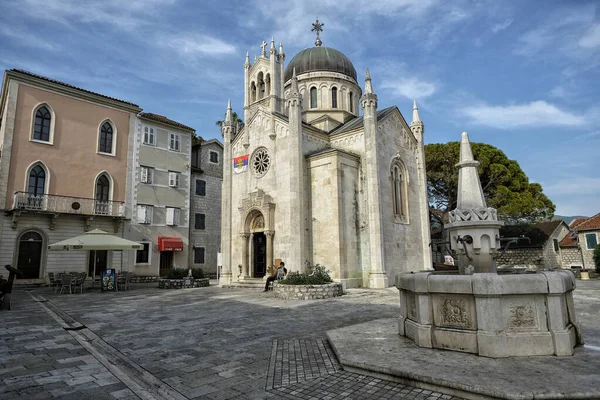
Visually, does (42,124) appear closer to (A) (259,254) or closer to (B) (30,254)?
(B) (30,254)

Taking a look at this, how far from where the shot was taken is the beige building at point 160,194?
89.1 ft

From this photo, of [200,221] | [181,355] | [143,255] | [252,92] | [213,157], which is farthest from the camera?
[213,157]

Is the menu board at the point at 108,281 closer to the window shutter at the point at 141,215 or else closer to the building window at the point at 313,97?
the window shutter at the point at 141,215

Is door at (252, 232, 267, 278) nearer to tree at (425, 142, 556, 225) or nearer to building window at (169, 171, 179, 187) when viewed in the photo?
building window at (169, 171, 179, 187)

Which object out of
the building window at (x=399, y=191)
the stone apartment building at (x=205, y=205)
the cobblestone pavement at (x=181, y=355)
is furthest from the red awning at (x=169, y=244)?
Answer: the building window at (x=399, y=191)

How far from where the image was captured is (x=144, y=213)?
1075 inches

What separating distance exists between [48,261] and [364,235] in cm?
2010

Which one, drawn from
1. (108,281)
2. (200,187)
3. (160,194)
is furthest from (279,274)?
(200,187)

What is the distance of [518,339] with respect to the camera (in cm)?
519

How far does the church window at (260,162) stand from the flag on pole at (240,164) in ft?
2.53

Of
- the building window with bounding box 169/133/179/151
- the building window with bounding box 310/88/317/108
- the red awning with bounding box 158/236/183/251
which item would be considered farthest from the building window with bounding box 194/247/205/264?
the building window with bounding box 310/88/317/108

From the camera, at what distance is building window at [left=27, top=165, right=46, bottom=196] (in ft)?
74.3

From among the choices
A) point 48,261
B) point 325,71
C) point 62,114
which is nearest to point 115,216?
point 48,261

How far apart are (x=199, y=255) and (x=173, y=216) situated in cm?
459
